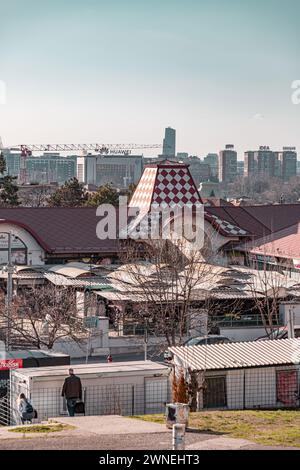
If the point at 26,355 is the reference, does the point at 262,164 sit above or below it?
above

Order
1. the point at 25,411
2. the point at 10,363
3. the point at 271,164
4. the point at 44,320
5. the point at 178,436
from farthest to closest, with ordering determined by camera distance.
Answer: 1. the point at 271,164
2. the point at 44,320
3. the point at 10,363
4. the point at 25,411
5. the point at 178,436

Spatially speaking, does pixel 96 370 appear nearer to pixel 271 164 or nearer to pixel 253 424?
pixel 253 424

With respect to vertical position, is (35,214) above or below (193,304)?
above

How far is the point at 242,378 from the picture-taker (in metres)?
15.7

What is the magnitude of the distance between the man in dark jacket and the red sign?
12.8 feet

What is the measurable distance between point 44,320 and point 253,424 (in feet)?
39.9

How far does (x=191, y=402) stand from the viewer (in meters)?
14.7

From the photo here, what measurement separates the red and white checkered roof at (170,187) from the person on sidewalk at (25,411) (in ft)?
79.0

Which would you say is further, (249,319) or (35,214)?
(35,214)

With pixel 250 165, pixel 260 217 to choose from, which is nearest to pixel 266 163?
pixel 250 165
